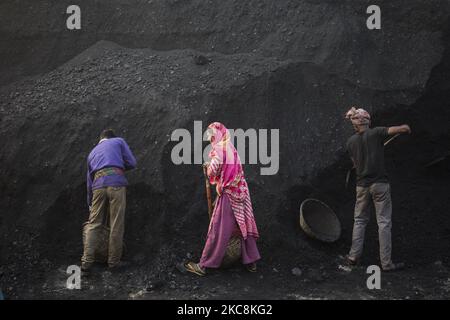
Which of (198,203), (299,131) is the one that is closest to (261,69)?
(299,131)

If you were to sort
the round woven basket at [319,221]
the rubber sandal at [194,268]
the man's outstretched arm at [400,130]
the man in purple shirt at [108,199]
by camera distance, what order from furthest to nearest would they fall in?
the round woven basket at [319,221], the man in purple shirt at [108,199], the rubber sandal at [194,268], the man's outstretched arm at [400,130]

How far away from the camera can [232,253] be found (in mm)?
5977

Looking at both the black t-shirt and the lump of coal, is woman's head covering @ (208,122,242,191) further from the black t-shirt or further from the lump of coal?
the lump of coal

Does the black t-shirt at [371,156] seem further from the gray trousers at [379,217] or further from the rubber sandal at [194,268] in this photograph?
the rubber sandal at [194,268]

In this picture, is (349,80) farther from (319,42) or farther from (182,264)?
(182,264)

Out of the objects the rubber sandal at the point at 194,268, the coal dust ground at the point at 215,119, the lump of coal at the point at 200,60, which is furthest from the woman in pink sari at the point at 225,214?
the lump of coal at the point at 200,60

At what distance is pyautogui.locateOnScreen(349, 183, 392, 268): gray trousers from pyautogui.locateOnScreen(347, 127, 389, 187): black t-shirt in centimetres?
9

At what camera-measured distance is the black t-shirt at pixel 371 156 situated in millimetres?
6152

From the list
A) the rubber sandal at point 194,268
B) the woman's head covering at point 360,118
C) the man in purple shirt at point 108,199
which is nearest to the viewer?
the rubber sandal at point 194,268

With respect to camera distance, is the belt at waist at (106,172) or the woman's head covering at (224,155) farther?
the belt at waist at (106,172)

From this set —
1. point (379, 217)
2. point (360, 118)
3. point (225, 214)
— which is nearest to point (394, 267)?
point (379, 217)

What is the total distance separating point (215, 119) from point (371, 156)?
227 centimetres

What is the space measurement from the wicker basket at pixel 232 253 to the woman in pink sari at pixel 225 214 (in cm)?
5

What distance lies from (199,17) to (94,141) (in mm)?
3043
